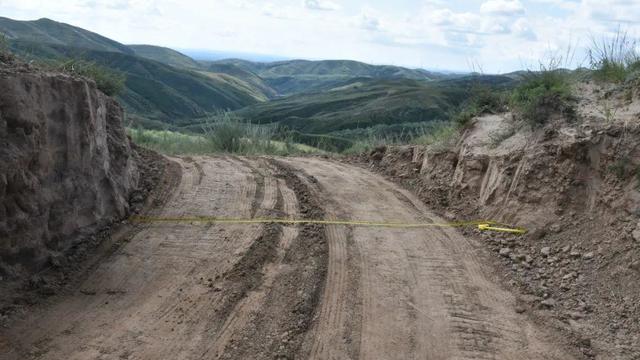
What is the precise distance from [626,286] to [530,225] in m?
1.61

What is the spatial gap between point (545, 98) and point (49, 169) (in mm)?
6132

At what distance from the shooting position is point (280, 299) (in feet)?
16.4

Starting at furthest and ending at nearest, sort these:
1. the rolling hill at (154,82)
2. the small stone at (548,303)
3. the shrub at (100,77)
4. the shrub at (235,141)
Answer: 1. the rolling hill at (154,82)
2. the shrub at (235,141)
3. the shrub at (100,77)
4. the small stone at (548,303)

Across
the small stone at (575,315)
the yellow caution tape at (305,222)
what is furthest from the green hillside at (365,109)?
the small stone at (575,315)

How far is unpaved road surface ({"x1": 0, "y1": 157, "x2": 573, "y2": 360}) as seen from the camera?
14.1 ft

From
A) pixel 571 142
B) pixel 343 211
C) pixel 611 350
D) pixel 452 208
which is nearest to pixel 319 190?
pixel 343 211

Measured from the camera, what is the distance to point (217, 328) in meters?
4.51

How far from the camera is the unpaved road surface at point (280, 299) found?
4.30 m

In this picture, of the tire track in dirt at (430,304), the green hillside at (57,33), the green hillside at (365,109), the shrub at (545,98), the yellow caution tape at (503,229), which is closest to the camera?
the tire track in dirt at (430,304)

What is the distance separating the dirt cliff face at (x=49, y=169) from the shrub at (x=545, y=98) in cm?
550

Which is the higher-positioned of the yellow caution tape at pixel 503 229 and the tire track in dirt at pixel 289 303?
the yellow caution tape at pixel 503 229

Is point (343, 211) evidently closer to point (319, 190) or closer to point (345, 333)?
point (319, 190)

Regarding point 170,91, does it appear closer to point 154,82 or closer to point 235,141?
point 154,82

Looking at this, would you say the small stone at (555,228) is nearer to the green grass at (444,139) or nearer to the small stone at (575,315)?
the small stone at (575,315)
